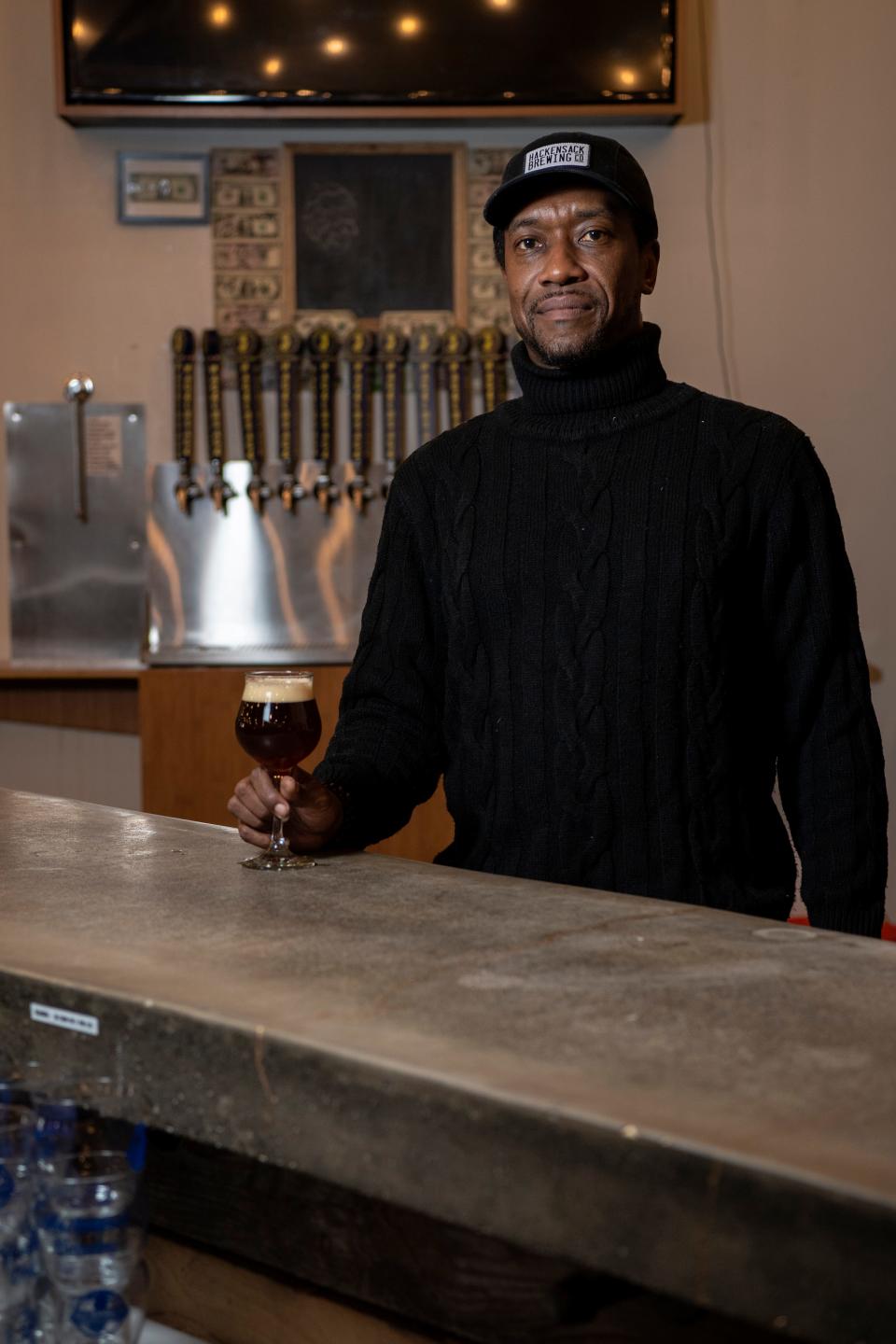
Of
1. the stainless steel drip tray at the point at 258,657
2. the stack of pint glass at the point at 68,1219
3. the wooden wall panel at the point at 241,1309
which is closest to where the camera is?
the stack of pint glass at the point at 68,1219

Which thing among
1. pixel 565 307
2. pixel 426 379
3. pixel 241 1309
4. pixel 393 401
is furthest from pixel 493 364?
pixel 241 1309

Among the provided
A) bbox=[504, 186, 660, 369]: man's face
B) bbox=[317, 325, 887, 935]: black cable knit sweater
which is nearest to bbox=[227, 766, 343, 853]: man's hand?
bbox=[317, 325, 887, 935]: black cable knit sweater

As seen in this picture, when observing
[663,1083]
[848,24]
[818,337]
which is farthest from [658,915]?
[848,24]

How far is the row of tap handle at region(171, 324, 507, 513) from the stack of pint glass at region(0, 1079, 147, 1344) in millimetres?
3528

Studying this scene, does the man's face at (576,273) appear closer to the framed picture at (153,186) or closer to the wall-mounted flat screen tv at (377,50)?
the wall-mounted flat screen tv at (377,50)

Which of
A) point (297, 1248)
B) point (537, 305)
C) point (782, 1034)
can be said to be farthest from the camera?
point (537, 305)

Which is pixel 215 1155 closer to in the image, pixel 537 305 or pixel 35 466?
pixel 537 305

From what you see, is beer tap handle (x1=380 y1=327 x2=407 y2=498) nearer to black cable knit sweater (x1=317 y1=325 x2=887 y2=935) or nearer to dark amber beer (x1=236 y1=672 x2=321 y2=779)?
black cable knit sweater (x1=317 y1=325 x2=887 y2=935)

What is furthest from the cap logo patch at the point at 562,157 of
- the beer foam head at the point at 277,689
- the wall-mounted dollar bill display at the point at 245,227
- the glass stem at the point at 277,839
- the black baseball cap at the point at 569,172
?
the wall-mounted dollar bill display at the point at 245,227

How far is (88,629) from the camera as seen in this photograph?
4.52 m

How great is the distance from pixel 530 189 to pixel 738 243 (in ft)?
8.87

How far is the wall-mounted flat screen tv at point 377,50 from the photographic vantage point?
13.4ft

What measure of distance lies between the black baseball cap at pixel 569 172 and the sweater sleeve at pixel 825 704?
40cm

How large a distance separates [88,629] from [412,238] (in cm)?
159
